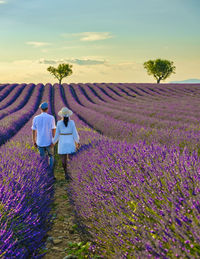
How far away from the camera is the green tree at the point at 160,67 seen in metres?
47.3

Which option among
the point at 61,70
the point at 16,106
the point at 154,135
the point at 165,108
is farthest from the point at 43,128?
the point at 61,70

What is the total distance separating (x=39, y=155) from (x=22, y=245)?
2.64 metres

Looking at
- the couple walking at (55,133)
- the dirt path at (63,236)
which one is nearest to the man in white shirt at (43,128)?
the couple walking at (55,133)

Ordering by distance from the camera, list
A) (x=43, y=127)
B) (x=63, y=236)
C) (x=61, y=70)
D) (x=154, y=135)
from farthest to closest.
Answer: (x=61, y=70)
(x=154, y=135)
(x=43, y=127)
(x=63, y=236)

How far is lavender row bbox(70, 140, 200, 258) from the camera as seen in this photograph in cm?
144

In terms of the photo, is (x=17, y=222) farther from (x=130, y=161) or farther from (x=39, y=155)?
(x=39, y=155)

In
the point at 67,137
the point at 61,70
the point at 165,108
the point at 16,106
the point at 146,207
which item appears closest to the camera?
the point at 146,207

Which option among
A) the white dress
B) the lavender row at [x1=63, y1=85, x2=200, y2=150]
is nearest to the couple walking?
the white dress

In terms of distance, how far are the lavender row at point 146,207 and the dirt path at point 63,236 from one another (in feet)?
0.93

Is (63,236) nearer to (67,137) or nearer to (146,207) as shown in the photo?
(146,207)

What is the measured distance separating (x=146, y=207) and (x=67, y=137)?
335cm

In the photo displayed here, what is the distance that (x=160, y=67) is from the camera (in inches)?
1866

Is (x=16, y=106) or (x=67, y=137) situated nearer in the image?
(x=67, y=137)

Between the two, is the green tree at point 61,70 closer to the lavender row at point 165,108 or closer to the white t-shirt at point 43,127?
the lavender row at point 165,108
